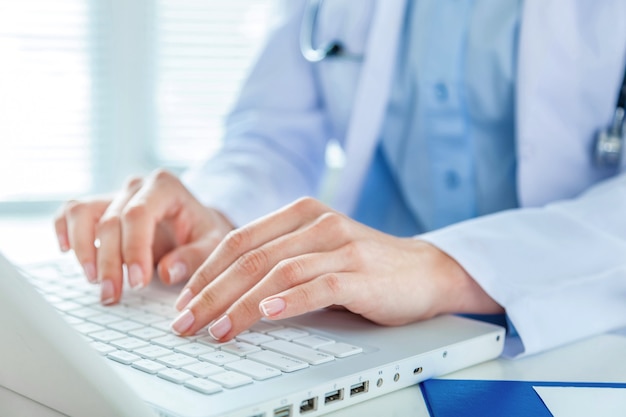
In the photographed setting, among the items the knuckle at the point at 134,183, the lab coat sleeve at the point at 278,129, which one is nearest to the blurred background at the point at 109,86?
the lab coat sleeve at the point at 278,129

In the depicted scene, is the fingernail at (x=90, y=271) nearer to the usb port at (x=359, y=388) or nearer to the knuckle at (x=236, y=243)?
the knuckle at (x=236, y=243)

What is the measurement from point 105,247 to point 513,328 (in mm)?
412

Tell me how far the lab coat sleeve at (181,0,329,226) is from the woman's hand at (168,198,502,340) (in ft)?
1.26

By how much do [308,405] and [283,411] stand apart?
25mm

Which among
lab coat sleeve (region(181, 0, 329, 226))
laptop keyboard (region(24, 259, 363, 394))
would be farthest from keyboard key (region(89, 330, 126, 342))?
lab coat sleeve (region(181, 0, 329, 226))

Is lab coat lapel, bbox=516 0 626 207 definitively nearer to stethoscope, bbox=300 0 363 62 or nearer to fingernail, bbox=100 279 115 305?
stethoscope, bbox=300 0 363 62

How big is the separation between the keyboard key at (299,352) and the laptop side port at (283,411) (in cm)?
6

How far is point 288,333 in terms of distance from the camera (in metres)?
0.70

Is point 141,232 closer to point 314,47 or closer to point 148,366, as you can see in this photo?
point 148,366

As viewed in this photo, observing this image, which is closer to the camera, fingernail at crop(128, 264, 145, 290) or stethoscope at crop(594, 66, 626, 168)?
fingernail at crop(128, 264, 145, 290)

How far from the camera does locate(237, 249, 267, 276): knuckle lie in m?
0.73

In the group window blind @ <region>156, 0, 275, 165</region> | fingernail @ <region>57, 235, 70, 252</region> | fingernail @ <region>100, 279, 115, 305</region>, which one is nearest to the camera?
fingernail @ <region>100, 279, 115, 305</region>

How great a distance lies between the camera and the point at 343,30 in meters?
1.23

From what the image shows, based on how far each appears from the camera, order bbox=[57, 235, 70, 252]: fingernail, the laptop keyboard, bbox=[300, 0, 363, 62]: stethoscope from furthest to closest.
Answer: bbox=[300, 0, 363, 62]: stethoscope → bbox=[57, 235, 70, 252]: fingernail → the laptop keyboard
